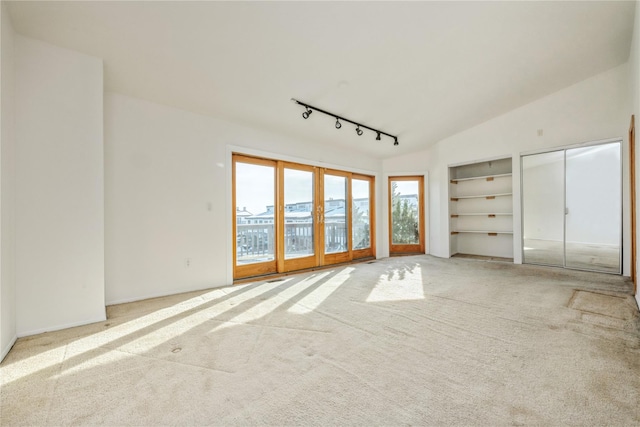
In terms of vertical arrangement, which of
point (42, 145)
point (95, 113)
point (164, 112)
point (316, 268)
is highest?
point (164, 112)

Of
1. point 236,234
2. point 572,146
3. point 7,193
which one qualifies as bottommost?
point 236,234

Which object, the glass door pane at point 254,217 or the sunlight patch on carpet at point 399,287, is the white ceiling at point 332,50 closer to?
the glass door pane at point 254,217

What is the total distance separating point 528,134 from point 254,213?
477cm

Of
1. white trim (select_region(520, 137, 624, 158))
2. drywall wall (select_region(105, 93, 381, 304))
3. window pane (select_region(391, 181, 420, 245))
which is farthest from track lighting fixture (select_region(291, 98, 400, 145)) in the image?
white trim (select_region(520, 137, 624, 158))

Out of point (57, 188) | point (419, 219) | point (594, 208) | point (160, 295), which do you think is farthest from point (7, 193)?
point (594, 208)

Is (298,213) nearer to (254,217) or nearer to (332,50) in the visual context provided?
(254,217)

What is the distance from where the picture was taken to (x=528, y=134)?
4.69 metres

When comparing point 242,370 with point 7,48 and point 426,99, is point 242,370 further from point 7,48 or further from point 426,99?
point 426,99

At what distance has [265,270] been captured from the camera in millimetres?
4258

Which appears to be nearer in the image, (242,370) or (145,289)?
(242,370)

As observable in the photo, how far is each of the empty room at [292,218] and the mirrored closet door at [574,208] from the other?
0.03 m

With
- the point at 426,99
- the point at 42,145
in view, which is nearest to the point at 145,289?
the point at 42,145

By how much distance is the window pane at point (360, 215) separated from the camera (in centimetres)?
573

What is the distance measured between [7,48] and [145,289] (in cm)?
237
